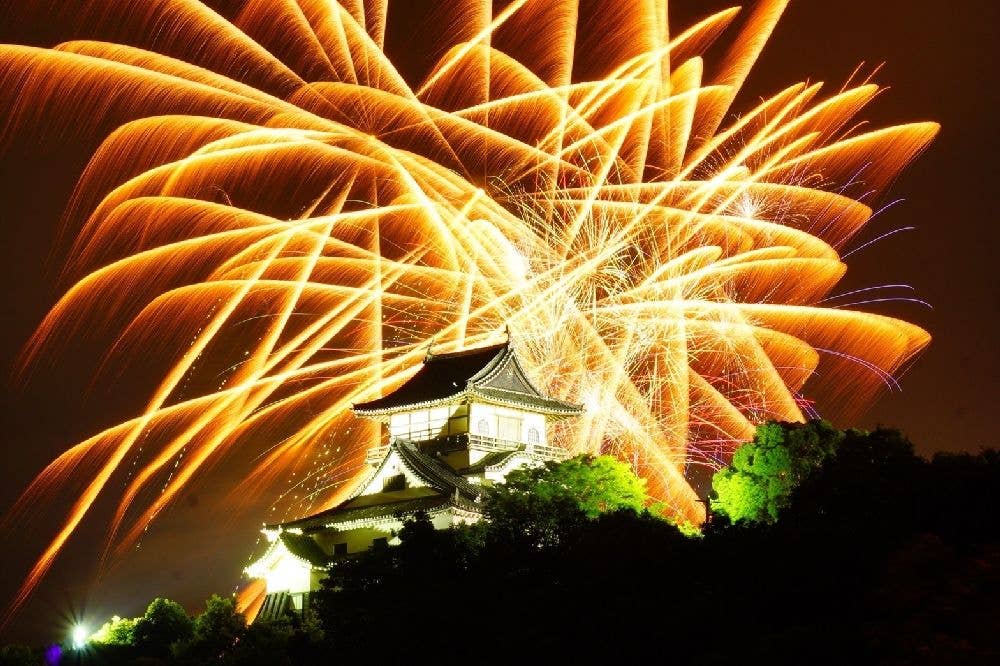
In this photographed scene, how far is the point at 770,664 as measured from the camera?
1756 centimetres

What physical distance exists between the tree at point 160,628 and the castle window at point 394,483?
7.64 metres

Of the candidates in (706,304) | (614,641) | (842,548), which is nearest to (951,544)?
(842,548)

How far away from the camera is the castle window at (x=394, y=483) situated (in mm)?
39906

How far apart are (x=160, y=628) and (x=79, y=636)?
16.2 ft

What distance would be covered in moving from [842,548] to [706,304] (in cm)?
1614

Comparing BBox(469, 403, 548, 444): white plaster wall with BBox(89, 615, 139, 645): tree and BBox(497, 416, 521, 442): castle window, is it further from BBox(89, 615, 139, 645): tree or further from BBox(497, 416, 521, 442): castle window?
BBox(89, 615, 139, 645): tree

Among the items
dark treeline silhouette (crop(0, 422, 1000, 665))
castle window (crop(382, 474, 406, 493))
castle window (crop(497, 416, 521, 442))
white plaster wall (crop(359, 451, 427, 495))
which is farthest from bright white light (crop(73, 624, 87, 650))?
castle window (crop(497, 416, 521, 442))

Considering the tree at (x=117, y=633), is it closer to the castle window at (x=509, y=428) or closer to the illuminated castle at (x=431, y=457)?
the illuminated castle at (x=431, y=457)

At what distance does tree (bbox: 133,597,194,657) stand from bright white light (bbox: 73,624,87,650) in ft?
7.72

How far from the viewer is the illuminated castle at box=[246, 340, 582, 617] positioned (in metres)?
38.6

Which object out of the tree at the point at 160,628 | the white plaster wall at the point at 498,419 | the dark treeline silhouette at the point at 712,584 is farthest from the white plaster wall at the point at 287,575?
the dark treeline silhouette at the point at 712,584

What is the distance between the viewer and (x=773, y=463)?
35.6m

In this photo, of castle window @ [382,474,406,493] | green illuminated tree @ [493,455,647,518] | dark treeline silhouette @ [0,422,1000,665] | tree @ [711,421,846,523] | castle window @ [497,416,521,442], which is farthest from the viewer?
castle window @ [497,416,521,442]

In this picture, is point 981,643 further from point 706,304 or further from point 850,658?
point 706,304
